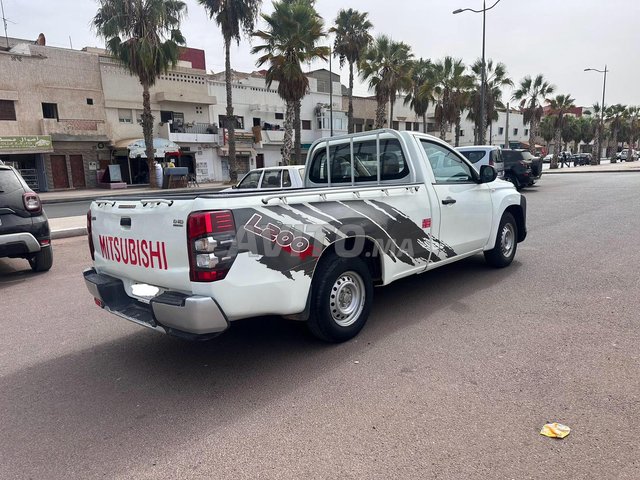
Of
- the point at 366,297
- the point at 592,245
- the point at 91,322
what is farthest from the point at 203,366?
the point at 592,245

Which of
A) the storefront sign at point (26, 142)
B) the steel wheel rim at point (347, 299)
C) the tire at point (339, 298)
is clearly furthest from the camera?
the storefront sign at point (26, 142)

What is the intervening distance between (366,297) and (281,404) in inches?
54.9

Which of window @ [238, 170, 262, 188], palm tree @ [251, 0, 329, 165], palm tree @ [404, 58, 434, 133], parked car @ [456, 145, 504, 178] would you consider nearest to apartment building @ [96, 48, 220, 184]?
palm tree @ [251, 0, 329, 165]

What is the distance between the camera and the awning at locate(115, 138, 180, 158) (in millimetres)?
29891

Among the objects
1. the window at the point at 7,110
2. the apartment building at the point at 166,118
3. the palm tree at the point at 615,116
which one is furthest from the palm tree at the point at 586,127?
the window at the point at 7,110

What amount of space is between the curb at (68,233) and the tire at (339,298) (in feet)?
29.4

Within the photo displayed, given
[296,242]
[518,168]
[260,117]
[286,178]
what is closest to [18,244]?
[296,242]

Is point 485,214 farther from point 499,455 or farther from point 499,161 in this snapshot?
point 499,161

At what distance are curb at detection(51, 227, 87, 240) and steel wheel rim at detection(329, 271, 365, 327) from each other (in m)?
8.93

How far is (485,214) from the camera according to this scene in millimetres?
5586

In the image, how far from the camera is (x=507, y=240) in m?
6.36

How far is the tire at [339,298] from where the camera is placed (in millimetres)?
3650

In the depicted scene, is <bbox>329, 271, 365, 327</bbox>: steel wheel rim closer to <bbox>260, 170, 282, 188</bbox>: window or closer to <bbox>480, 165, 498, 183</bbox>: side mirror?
<bbox>480, 165, 498, 183</bbox>: side mirror

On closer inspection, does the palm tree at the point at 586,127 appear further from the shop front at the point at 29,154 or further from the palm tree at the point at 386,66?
the shop front at the point at 29,154
